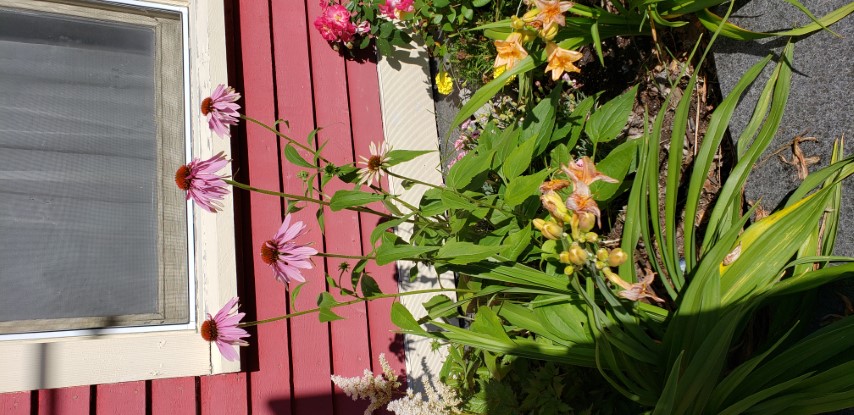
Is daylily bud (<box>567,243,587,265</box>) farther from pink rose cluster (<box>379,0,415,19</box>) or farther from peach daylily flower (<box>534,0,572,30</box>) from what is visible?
pink rose cluster (<box>379,0,415,19</box>)

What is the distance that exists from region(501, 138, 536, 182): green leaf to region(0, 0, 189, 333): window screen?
1129mm

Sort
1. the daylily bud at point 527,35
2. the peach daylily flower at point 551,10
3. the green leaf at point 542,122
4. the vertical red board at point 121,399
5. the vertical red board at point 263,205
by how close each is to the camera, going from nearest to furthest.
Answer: the peach daylily flower at point 551,10 < the daylily bud at point 527,35 < the green leaf at point 542,122 < the vertical red board at point 121,399 < the vertical red board at point 263,205

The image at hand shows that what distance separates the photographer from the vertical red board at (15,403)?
1.62 meters

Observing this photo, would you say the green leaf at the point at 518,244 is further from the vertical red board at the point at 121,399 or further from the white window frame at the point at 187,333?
the vertical red board at the point at 121,399

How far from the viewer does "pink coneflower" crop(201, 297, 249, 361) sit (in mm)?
1524

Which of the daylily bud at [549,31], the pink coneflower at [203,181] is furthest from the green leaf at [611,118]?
the pink coneflower at [203,181]

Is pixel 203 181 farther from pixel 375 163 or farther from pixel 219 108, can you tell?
pixel 375 163

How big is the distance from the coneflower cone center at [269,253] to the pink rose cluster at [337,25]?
113 centimetres

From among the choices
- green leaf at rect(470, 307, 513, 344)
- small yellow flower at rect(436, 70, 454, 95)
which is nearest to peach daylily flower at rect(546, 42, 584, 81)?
green leaf at rect(470, 307, 513, 344)

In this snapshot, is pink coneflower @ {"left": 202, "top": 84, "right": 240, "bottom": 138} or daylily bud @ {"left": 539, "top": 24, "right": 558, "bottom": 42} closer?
daylily bud @ {"left": 539, "top": 24, "right": 558, "bottom": 42}

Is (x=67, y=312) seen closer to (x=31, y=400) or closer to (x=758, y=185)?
(x=31, y=400)

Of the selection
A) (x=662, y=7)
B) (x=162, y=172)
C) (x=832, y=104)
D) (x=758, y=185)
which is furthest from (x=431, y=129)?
(x=832, y=104)

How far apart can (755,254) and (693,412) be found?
0.32 meters

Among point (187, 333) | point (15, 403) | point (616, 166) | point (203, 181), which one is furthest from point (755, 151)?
point (15, 403)
